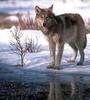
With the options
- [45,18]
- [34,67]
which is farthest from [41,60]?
[45,18]

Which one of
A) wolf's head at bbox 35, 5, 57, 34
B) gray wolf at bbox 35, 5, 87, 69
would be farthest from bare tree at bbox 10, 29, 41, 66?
wolf's head at bbox 35, 5, 57, 34

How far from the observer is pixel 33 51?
12.9 metres

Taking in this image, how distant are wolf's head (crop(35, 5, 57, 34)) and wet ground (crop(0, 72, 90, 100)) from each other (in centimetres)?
125

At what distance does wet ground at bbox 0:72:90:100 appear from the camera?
26.4 feet

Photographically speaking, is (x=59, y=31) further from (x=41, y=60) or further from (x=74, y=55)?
(x=74, y=55)

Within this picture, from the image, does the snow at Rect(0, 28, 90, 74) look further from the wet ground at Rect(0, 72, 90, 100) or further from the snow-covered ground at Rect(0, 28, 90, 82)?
the wet ground at Rect(0, 72, 90, 100)

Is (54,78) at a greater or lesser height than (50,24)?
lesser

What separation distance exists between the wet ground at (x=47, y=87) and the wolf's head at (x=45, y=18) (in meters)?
1.25

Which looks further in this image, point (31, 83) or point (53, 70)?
point (53, 70)

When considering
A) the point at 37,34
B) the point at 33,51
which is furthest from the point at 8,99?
the point at 37,34

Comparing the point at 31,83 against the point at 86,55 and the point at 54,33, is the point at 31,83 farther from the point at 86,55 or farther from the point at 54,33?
the point at 86,55

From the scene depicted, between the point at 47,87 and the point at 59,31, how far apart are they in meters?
2.75

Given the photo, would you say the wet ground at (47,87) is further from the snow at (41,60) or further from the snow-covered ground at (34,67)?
→ the snow at (41,60)

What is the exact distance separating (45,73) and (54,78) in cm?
64
